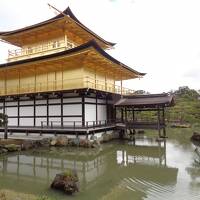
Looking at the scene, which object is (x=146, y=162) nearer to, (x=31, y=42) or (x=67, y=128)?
(x=67, y=128)

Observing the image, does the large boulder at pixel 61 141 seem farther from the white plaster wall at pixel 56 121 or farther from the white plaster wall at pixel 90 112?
the white plaster wall at pixel 56 121

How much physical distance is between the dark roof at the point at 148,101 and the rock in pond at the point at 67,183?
1418 cm

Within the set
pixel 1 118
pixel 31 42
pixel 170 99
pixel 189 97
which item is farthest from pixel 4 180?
pixel 189 97

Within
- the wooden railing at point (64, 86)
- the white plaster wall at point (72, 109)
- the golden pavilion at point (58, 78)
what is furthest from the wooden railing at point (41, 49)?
the white plaster wall at point (72, 109)

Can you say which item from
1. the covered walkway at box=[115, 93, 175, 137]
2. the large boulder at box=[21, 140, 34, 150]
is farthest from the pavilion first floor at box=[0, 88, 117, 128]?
the large boulder at box=[21, 140, 34, 150]

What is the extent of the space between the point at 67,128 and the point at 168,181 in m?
12.6

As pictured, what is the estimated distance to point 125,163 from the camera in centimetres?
1471

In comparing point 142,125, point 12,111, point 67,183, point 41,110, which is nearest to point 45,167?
point 67,183

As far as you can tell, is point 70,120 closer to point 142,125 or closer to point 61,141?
point 61,141

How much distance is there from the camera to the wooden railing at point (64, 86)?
23.0m

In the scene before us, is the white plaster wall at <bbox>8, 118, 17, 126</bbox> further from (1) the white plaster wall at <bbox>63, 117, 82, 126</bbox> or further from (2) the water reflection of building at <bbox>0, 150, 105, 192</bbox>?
(2) the water reflection of building at <bbox>0, 150, 105, 192</bbox>

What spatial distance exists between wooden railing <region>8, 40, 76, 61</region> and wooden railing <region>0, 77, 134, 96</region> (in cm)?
344

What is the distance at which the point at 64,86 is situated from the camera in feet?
77.6

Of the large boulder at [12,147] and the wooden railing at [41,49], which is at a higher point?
the wooden railing at [41,49]
